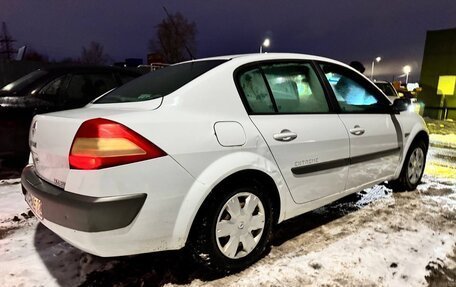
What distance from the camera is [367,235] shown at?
3266 mm

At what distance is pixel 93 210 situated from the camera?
6.52 ft

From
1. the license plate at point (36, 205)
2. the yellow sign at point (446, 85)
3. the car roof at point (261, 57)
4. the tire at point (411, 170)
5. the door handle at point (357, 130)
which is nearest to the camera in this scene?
the license plate at point (36, 205)

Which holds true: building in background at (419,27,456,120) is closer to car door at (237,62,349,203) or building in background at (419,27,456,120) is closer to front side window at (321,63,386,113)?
front side window at (321,63,386,113)

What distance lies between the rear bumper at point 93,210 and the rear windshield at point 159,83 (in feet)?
2.48

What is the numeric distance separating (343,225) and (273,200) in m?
1.10

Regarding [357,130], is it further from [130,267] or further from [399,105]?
[130,267]

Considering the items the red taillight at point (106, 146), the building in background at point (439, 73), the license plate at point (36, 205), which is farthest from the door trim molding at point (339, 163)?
the building in background at point (439, 73)

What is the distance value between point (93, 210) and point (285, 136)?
1.43 metres

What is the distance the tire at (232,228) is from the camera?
237cm

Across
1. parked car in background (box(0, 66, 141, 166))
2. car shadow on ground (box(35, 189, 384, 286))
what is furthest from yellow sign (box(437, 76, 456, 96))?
car shadow on ground (box(35, 189, 384, 286))

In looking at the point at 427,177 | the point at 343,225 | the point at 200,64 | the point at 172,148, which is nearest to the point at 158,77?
the point at 200,64

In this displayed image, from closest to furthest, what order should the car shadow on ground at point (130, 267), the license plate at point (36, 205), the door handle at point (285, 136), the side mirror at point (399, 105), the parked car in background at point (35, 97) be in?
1. the license plate at point (36, 205)
2. the car shadow on ground at point (130, 267)
3. the door handle at point (285, 136)
4. the side mirror at point (399, 105)
5. the parked car in background at point (35, 97)

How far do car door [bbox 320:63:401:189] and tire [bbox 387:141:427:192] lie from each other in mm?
391

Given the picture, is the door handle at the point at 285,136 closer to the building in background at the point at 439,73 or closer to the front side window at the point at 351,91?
the front side window at the point at 351,91
